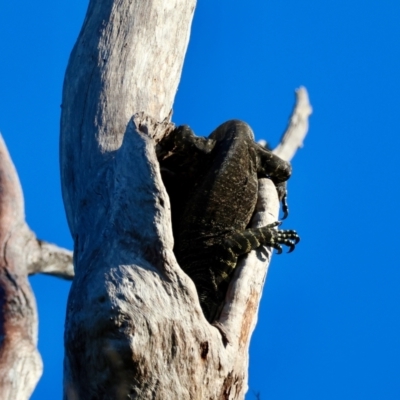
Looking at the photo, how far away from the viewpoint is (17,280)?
7.68 meters

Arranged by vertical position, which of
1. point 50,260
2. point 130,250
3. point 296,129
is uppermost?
point 296,129

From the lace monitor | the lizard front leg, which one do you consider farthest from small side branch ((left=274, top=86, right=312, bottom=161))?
the lizard front leg

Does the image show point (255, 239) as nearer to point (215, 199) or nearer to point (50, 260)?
point (215, 199)

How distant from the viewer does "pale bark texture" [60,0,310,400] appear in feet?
11.4

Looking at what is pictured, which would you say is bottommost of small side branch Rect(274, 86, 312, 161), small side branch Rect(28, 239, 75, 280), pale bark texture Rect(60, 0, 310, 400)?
pale bark texture Rect(60, 0, 310, 400)

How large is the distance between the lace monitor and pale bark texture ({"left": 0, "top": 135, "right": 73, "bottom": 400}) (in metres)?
2.10

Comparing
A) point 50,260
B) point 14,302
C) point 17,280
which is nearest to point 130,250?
point 14,302

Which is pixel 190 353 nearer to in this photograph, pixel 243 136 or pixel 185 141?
pixel 185 141

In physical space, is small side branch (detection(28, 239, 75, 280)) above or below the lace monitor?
above

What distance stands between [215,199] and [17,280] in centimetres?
265

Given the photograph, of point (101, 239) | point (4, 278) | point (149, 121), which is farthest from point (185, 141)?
point (4, 278)

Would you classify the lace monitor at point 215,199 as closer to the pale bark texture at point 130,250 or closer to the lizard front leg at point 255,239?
the lizard front leg at point 255,239

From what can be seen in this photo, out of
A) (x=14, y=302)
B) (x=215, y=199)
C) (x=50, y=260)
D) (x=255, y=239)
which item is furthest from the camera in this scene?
(x=50, y=260)

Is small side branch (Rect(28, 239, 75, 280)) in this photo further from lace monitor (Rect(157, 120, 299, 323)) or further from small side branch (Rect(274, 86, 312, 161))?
small side branch (Rect(274, 86, 312, 161))
